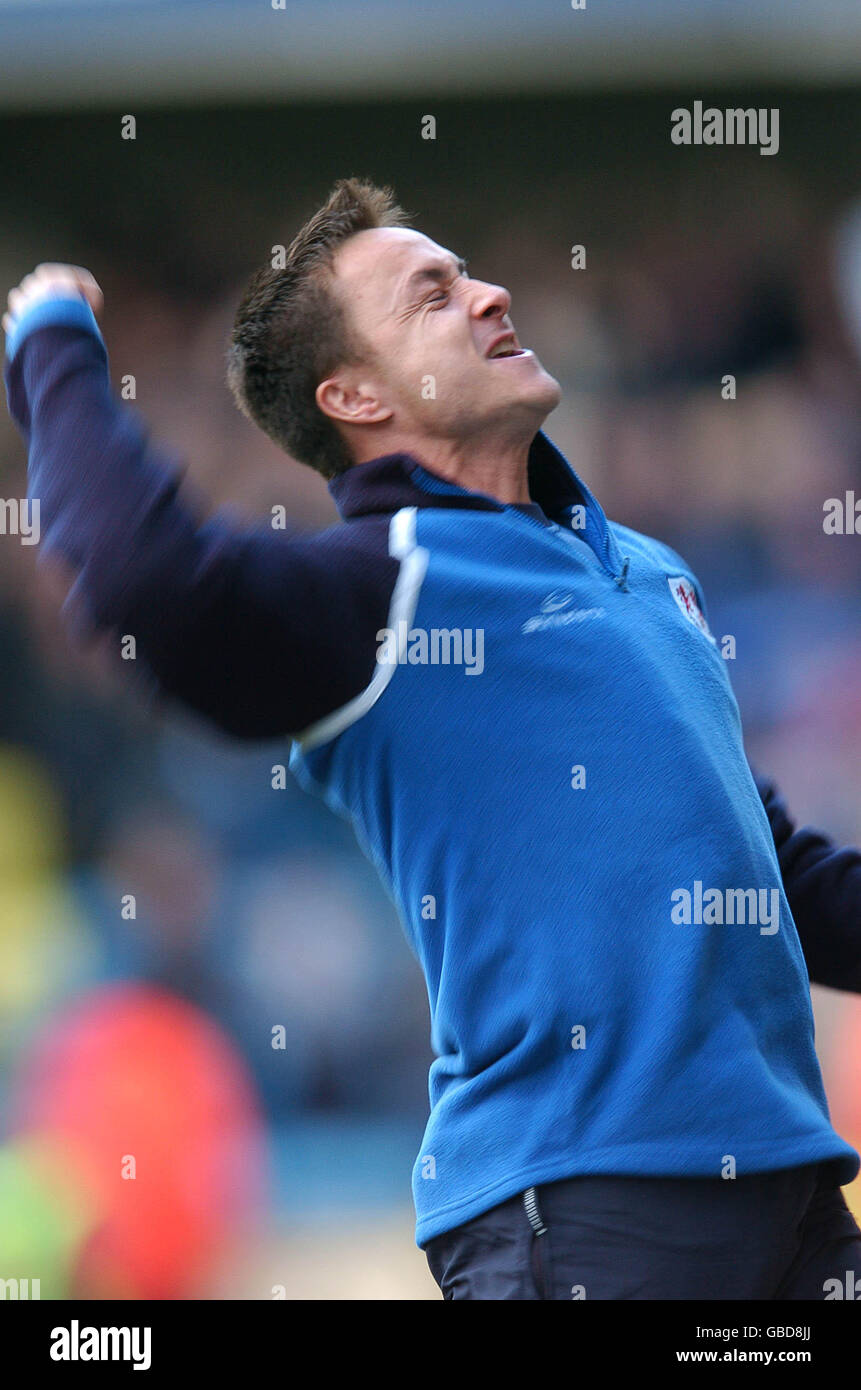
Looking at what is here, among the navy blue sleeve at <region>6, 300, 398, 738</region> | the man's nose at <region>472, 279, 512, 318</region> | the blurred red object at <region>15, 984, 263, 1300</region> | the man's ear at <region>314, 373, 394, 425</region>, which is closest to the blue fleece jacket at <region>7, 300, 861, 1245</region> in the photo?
the navy blue sleeve at <region>6, 300, 398, 738</region>

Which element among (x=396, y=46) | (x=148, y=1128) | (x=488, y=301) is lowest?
(x=148, y=1128)

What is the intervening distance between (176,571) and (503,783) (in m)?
0.37

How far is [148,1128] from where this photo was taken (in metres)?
3.31

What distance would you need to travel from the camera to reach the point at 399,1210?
3.15 m

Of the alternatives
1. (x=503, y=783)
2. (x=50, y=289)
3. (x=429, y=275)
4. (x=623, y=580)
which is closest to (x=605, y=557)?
(x=623, y=580)

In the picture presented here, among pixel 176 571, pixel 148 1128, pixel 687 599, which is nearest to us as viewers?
pixel 176 571

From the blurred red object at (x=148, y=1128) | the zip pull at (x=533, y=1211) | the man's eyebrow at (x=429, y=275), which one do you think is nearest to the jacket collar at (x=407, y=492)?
the man's eyebrow at (x=429, y=275)

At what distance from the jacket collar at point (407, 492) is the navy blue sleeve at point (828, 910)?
1.57 feet

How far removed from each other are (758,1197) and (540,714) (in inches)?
19.4

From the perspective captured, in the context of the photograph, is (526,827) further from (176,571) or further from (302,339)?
(302,339)

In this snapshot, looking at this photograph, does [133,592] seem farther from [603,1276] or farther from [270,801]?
[270,801]

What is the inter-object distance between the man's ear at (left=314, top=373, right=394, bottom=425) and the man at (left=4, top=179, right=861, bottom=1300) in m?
0.20

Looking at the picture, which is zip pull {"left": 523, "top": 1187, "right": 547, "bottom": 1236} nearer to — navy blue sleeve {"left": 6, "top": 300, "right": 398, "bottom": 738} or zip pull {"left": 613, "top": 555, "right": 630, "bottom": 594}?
navy blue sleeve {"left": 6, "top": 300, "right": 398, "bottom": 738}
